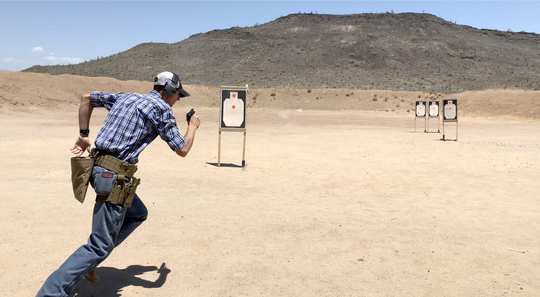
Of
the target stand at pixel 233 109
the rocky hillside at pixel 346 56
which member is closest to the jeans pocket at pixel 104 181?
the target stand at pixel 233 109

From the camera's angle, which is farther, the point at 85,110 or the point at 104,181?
the point at 85,110

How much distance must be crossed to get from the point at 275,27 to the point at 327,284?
96.0m

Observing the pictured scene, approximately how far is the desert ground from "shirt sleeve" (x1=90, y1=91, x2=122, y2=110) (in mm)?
1372

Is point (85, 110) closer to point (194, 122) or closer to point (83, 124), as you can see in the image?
point (83, 124)

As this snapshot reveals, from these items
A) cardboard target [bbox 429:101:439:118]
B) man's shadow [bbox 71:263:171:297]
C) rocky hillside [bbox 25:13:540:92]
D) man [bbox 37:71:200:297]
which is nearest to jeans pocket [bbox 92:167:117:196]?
man [bbox 37:71:200:297]

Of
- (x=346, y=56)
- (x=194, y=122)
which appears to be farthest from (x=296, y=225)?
(x=346, y=56)

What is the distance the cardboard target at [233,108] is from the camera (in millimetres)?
12109

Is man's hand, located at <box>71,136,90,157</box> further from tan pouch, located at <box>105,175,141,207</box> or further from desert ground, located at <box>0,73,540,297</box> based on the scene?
desert ground, located at <box>0,73,540,297</box>

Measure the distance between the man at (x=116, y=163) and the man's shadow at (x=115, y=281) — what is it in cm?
56

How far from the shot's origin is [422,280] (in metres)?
4.32

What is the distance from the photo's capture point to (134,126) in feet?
11.3

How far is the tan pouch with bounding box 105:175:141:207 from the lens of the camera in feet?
11.0

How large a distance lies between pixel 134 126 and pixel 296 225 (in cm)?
299

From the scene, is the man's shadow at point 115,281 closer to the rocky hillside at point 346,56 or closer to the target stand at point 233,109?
the target stand at point 233,109
